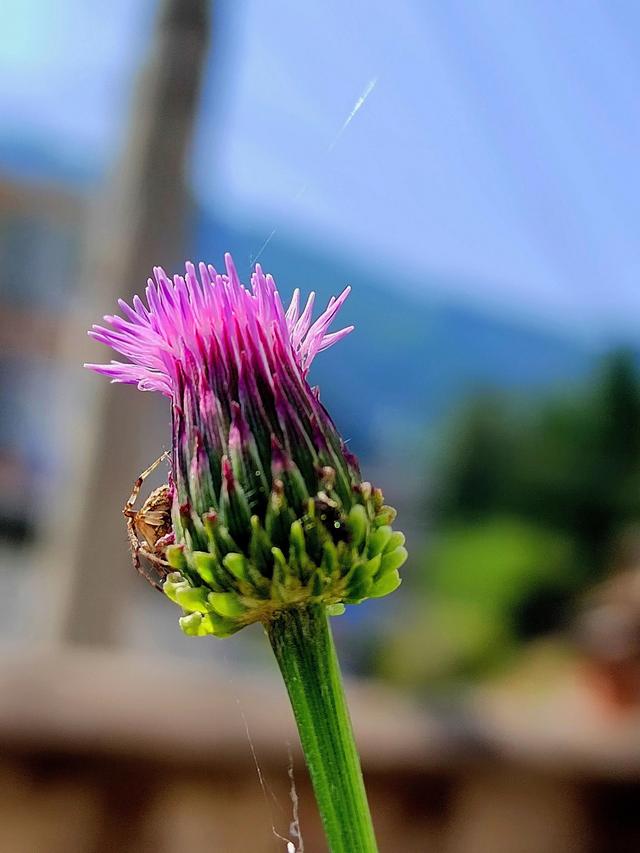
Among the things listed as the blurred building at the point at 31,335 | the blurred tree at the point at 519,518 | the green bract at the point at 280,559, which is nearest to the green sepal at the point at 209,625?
the green bract at the point at 280,559

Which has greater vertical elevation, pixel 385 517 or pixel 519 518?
pixel 519 518

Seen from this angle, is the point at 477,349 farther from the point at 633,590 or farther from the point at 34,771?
the point at 34,771

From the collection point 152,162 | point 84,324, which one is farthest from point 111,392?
point 152,162

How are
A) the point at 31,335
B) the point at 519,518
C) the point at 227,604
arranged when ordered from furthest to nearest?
1. the point at 519,518
2. the point at 31,335
3. the point at 227,604

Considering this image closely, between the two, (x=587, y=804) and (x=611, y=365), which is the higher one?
(x=611, y=365)


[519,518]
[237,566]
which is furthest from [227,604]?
[519,518]

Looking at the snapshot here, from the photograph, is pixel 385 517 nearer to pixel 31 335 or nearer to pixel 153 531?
pixel 153 531

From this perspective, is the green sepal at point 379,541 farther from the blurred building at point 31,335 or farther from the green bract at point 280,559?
the blurred building at point 31,335

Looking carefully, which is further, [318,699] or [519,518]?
[519,518]
